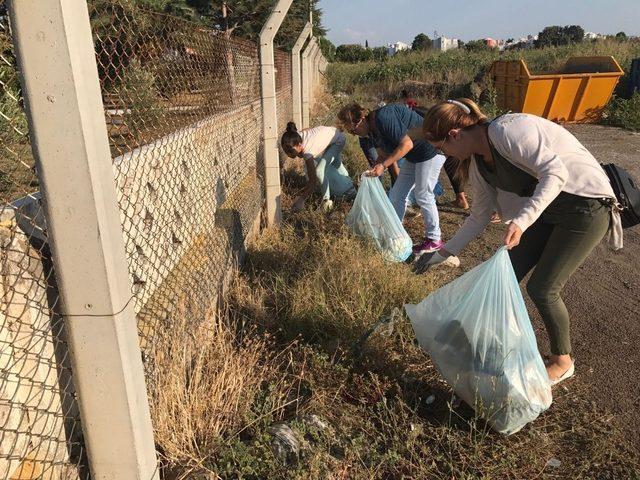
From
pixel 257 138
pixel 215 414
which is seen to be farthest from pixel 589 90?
pixel 215 414

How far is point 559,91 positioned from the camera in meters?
12.5

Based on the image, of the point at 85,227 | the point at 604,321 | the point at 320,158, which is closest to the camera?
the point at 85,227

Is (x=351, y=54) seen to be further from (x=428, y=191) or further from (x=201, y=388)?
(x=201, y=388)

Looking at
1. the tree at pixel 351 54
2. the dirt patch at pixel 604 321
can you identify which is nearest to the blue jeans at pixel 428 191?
the dirt patch at pixel 604 321

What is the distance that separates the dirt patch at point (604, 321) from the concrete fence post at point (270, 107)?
4.99 ft

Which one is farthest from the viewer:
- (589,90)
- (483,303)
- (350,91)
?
(350,91)

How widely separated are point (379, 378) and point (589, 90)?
42.5 ft

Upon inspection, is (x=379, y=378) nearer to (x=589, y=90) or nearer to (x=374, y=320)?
(x=374, y=320)

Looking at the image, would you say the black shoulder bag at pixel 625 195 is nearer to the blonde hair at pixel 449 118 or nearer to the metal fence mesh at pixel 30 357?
the blonde hair at pixel 449 118

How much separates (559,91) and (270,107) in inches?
408

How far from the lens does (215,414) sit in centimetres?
229

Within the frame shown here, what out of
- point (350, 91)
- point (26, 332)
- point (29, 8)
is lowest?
point (350, 91)

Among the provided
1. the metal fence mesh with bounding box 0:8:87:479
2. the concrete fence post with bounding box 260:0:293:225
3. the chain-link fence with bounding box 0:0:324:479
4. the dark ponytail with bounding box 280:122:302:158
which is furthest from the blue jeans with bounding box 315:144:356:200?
the metal fence mesh with bounding box 0:8:87:479

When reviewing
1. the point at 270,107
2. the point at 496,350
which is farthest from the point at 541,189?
the point at 270,107
